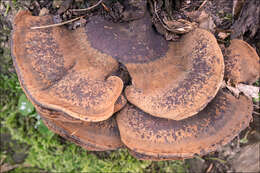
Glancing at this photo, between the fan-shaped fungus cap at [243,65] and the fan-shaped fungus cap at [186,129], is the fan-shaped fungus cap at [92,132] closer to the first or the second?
the fan-shaped fungus cap at [186,129]

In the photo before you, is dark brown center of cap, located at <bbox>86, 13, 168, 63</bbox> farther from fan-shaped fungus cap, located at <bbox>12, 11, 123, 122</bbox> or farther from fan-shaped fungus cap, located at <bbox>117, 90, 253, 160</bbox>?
fan-shaped fungus cap, located at <bbox>117, 90, 253, 160</bbox>

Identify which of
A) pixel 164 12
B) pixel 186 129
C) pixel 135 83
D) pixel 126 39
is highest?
pixel 164 12

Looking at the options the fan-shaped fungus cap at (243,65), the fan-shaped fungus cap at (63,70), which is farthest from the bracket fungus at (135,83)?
the fan-shaped fungus cap at (243,65)

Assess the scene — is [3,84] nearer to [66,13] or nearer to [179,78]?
[66,13]

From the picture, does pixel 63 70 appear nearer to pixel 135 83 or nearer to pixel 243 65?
pixel 135 83

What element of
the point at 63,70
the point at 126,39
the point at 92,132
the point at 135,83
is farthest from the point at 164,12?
the point at 92,132

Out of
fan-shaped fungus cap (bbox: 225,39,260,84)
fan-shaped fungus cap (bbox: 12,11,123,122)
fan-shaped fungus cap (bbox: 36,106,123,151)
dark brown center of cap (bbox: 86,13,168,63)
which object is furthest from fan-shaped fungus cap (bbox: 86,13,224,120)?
fan-shaped fungus cap (bbox: 36,106,123,151)
